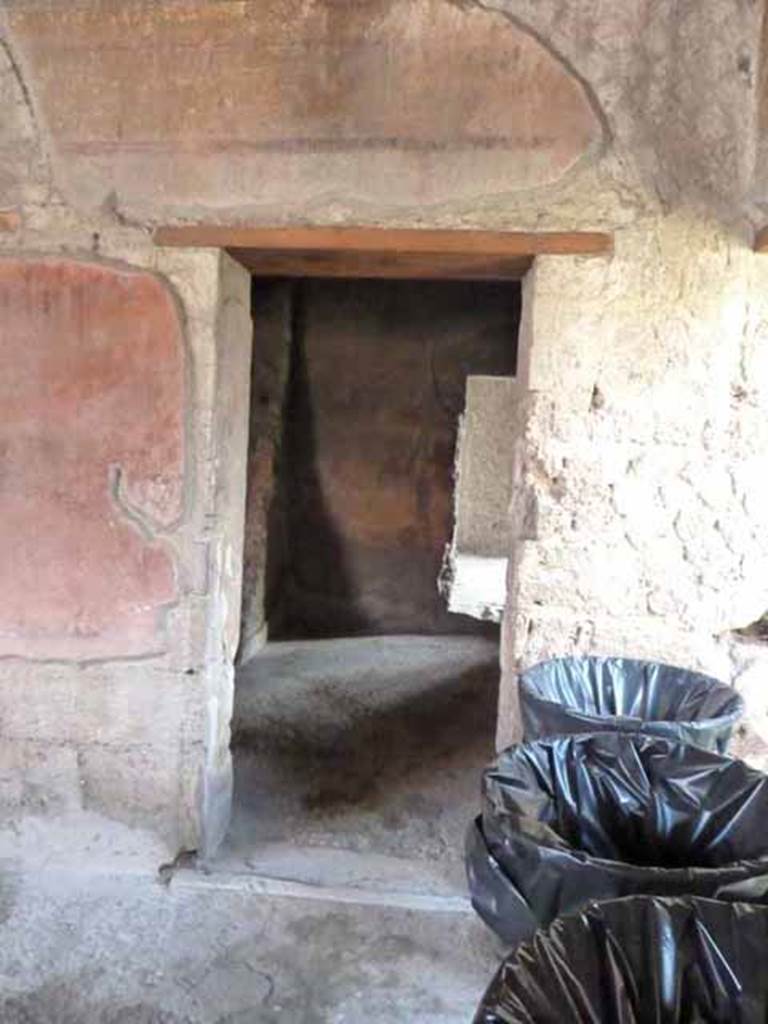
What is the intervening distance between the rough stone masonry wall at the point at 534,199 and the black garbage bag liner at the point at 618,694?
109 millimetres

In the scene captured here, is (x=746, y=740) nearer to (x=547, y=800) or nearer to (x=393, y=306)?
(x=547, y=800)

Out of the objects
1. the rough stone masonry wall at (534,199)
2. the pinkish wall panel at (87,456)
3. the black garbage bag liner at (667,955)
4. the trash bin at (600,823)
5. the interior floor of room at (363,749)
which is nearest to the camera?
the black garbage bag liner at (667,955)

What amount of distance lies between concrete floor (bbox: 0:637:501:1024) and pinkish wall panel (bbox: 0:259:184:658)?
653 millimetres

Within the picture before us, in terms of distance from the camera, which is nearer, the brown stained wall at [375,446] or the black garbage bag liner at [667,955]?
the black garbage bag liner at [667,955]

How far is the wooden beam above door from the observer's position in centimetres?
213

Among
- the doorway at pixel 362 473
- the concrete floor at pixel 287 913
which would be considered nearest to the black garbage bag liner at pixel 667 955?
the concrete floor at pixel 287 913

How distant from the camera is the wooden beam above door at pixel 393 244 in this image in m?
2.13

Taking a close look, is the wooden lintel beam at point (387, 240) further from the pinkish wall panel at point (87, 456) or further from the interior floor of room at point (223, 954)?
the interior floor of room at point (223, 954)

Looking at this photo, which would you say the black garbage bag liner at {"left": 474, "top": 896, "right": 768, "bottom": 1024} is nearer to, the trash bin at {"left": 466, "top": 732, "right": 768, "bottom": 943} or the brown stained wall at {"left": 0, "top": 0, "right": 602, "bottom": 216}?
the trash bin at {"left": 466, "top": 732, "right": 768, "bottom": 943}

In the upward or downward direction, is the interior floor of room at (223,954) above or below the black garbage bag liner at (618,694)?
below

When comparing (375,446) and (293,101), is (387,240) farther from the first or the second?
(375,446)

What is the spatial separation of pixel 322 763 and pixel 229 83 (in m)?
2.29

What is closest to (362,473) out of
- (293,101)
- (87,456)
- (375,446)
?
(375,446)

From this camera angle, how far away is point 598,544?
7.23ft
